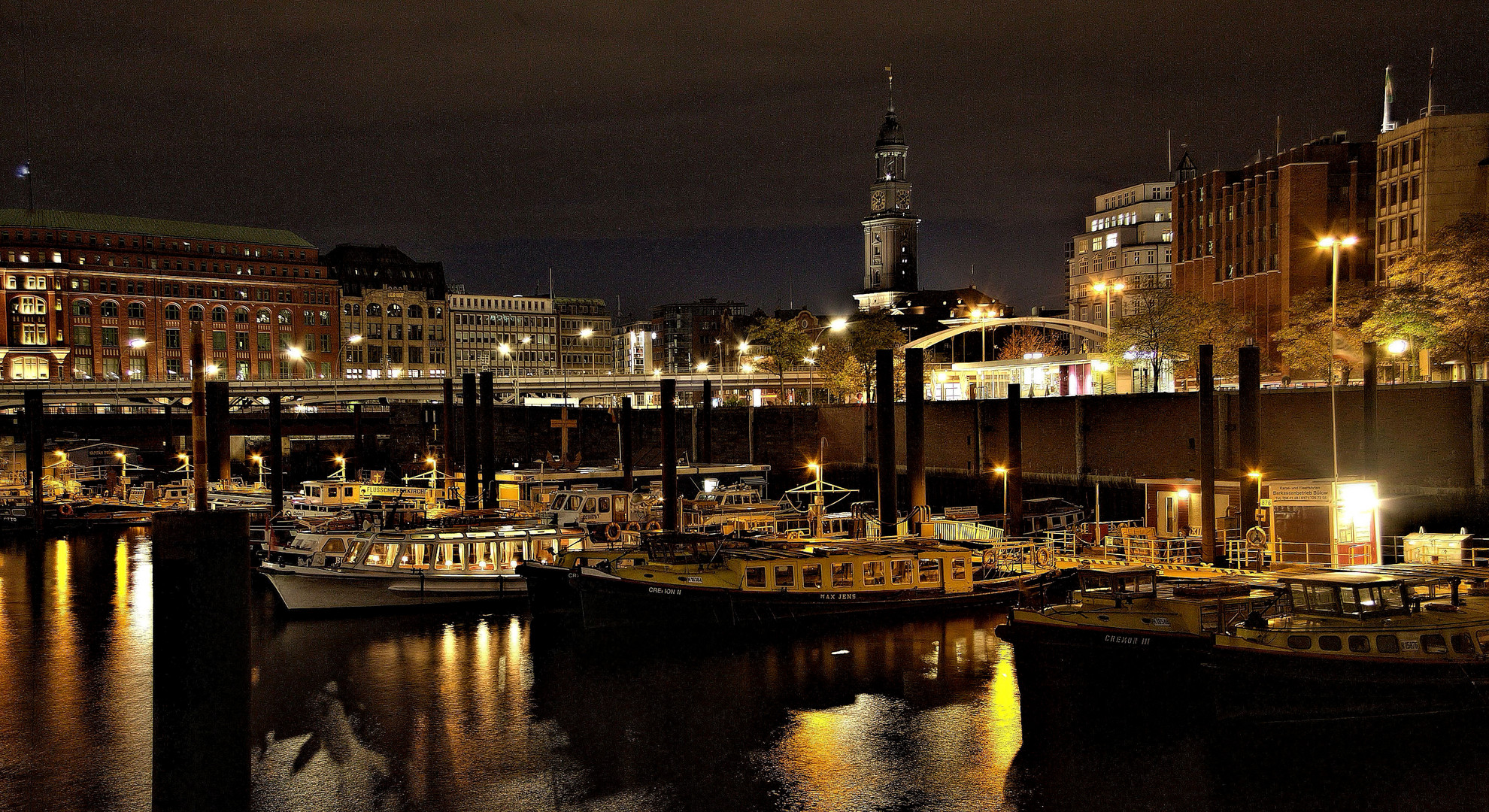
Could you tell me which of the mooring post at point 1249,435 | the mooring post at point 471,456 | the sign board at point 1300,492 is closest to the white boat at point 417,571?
the mooring post at point 471,456

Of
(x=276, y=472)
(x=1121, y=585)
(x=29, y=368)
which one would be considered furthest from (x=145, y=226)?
(x=1121, y=585)

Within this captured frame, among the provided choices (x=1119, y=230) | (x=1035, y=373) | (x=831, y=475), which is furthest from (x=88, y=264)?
(x=1119, y=230)

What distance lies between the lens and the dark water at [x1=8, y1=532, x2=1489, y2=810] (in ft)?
66.9

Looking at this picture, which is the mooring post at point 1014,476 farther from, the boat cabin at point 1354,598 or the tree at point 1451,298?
the tree at point 1451,298

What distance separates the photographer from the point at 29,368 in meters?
128

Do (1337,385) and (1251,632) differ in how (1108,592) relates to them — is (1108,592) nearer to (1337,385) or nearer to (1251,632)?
(1251,632)

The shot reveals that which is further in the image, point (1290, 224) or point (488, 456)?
point (1290, 224)

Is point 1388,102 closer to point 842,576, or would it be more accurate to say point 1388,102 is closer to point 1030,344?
point 1030,344

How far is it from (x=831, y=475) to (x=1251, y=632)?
59.0m

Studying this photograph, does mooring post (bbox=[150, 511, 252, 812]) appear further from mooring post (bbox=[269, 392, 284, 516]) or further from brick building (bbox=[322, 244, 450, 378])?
brick building (bbox=[322, 244, 450, 378])

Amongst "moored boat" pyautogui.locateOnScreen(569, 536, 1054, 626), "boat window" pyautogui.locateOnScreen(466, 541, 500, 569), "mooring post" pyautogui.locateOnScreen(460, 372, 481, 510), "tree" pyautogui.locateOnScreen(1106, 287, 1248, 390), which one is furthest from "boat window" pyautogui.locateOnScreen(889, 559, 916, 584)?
"tree" pyautogui.locateOnScreen(1106, 287, 1248, 390)

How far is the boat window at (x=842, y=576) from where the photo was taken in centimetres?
3362

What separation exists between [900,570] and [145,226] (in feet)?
452

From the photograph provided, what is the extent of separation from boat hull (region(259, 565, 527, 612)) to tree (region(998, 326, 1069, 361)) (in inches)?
3495
